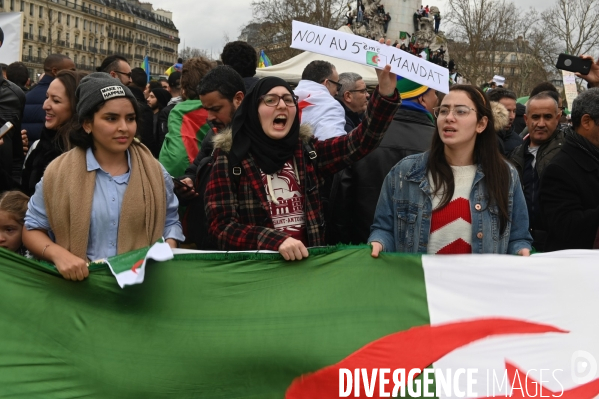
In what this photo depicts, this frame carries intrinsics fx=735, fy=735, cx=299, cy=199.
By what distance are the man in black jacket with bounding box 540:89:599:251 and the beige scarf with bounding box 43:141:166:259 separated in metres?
2.04

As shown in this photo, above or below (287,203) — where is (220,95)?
above

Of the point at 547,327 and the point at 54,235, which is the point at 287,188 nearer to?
the point at 54,235

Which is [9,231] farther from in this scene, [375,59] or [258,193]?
[375,59]

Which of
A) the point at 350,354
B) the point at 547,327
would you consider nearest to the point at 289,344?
the point at 350,354

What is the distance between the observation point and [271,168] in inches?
139

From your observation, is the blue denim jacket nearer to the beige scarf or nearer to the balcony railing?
the beige scarf

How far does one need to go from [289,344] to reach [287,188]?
30.6 inches

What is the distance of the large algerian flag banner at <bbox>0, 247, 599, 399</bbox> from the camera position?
3.16m

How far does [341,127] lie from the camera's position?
4.63 metres

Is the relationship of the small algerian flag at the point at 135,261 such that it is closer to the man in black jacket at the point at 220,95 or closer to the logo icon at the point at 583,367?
the man in black jacket at the point at 220,95

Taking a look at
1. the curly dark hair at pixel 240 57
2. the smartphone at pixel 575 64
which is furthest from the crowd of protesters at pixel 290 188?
the curly dark hair at pixel 240 57

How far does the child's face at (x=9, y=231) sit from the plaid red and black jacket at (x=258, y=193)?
3.23ft

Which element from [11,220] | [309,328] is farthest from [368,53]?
[11,220]

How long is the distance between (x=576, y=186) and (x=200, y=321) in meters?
2.11
